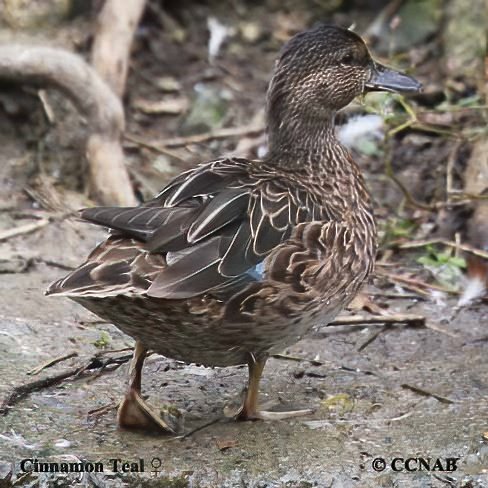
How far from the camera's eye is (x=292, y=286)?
14.3 feet

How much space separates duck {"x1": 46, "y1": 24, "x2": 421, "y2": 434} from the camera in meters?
4.10

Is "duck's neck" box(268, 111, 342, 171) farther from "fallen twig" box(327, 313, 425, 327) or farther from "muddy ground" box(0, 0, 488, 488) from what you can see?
"fallen twig" box(327, 313, 425, 327)

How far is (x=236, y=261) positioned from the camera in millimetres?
4215

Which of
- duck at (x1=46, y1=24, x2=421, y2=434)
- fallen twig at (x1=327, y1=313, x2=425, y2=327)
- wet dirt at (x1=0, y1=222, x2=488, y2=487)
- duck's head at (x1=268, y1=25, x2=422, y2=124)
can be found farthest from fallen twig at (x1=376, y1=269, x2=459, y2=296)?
duck's head at (x1=268, y1=25, x2=422, y2=124)

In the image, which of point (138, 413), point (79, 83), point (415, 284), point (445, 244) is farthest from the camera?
point (79, 83)

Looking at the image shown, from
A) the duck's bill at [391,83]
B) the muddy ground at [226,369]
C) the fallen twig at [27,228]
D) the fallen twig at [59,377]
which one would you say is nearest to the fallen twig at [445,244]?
the muddy ground at [226,369]

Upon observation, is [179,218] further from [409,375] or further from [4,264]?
[4,264]

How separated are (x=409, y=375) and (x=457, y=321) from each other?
0.81 m

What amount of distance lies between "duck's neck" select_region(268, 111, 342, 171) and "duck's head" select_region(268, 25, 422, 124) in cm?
3

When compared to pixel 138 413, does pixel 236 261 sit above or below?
above

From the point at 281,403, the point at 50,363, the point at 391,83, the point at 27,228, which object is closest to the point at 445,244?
the point at 391,83

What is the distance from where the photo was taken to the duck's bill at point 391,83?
5.21 metres

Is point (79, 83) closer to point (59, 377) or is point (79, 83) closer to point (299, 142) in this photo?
point (299, 142)

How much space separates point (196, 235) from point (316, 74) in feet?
3.80
